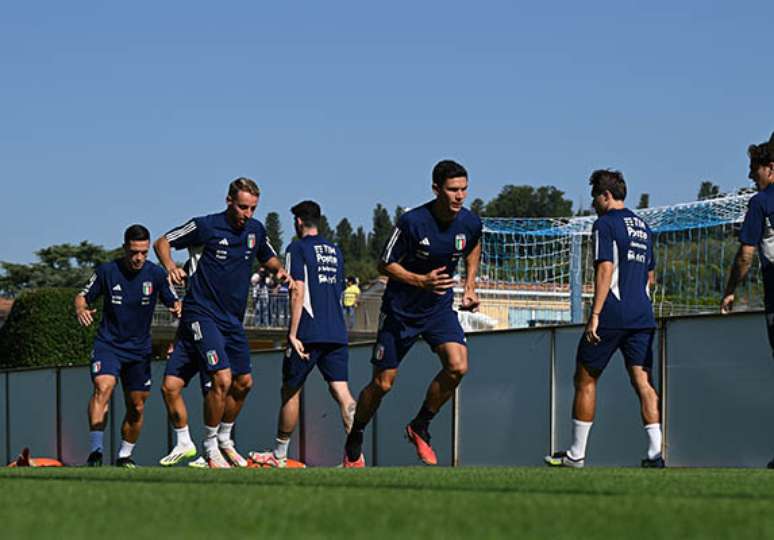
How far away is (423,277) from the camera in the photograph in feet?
36.0

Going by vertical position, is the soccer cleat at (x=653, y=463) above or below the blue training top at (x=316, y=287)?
below

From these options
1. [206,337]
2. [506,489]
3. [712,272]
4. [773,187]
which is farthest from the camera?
[712,272]

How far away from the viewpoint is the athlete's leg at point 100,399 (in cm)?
1461

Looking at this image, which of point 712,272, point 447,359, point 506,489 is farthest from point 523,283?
point 506,489

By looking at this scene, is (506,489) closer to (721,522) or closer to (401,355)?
(721,522)

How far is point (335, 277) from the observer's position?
13812 millimetres

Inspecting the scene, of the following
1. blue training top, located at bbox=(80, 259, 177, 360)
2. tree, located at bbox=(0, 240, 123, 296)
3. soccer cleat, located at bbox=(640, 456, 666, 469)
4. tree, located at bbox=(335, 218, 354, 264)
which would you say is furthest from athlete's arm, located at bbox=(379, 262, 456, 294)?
tree, located at bbox=(335, 218, 354, 264)

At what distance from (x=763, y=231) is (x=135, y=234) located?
6092 mm

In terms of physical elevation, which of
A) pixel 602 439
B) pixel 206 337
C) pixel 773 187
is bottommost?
pixel 602 439

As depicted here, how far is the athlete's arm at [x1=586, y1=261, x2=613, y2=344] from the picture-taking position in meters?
11.1

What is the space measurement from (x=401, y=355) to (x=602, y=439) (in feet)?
9.28

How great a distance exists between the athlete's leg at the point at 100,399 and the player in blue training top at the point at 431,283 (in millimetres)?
3805

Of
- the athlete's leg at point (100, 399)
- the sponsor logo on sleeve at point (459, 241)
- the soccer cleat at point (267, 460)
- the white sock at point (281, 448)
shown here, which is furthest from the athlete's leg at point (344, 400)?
the sponsor logo on sleeve at point (459, 241)

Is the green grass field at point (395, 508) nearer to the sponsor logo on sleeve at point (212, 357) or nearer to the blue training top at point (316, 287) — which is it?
the sponsor logo on sleeve at point (212, 357)
